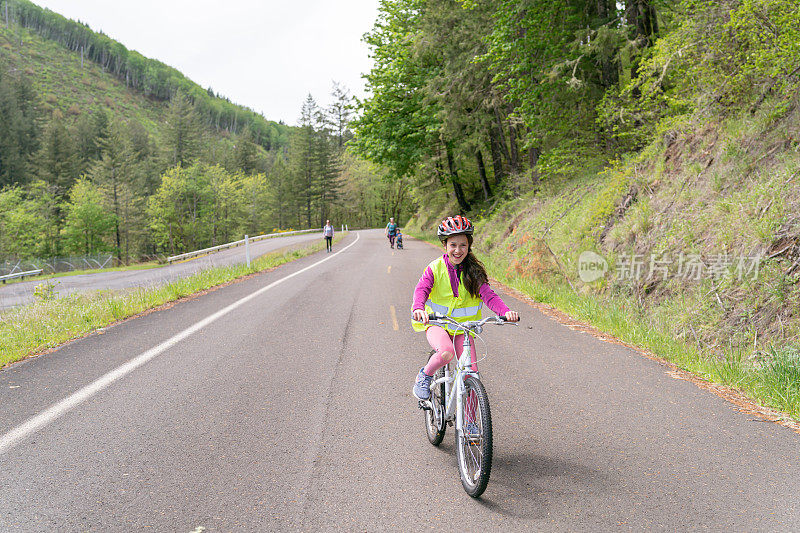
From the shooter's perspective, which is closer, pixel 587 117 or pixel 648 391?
pixel 648 391

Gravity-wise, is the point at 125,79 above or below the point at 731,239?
above

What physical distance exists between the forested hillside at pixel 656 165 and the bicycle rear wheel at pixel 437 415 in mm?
3468

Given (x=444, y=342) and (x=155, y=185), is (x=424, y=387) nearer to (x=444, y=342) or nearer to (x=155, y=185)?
(x=444, y=342)

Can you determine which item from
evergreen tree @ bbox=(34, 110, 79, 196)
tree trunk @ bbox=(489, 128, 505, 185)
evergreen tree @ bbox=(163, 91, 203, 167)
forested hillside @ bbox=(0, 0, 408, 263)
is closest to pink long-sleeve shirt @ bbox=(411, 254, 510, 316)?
tree trunk @ bbox=(489, 128, 505, 185)

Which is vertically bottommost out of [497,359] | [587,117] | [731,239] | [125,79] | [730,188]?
[497,359]

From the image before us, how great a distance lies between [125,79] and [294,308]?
236088 mm

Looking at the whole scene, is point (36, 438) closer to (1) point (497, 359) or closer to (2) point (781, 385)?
(1) point (497, 359)

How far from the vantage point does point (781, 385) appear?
470cm

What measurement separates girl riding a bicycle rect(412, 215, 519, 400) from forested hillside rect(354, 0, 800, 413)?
11.1 feet

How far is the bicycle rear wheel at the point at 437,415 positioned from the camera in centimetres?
373

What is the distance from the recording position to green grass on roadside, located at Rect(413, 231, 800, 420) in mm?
4688

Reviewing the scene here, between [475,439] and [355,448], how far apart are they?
112 cm

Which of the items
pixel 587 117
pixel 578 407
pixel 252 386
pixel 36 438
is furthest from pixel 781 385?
pixel 587 117
